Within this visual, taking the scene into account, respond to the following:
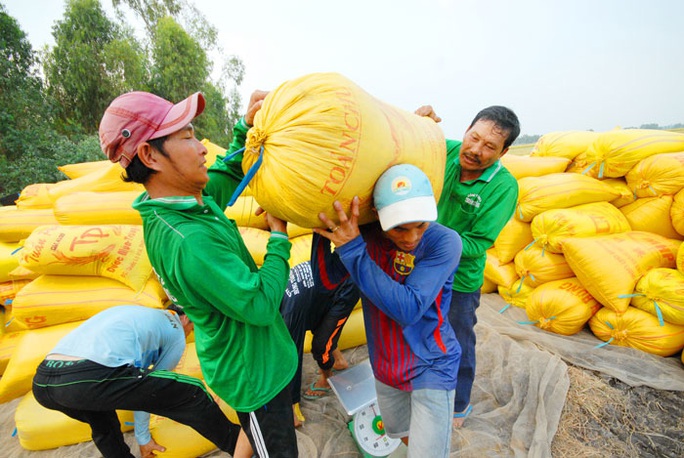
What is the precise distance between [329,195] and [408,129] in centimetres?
42

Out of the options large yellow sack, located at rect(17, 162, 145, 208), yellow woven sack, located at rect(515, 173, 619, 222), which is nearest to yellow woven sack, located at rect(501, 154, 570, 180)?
yellow woven sack, located at rect(515, 173, 619, 222)

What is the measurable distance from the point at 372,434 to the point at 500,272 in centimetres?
225

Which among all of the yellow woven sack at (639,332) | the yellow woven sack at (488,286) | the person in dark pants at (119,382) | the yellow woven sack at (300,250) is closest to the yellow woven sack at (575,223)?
the yellow woven sack at (639,332)

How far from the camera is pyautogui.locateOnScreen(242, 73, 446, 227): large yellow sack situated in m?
0.87

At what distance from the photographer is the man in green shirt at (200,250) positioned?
2.96 ft

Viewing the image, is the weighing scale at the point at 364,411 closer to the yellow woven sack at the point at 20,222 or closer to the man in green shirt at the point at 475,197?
the man in green shirt at the point at 475,197

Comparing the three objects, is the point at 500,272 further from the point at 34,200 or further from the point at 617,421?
the point at 34,200

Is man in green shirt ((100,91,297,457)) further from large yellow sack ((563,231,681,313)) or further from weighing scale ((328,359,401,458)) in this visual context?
large yellow sack ((563,231,681,313))

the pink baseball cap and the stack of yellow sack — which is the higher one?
the pink baseball cap

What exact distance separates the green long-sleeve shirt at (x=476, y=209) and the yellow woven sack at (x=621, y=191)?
6.48 ft

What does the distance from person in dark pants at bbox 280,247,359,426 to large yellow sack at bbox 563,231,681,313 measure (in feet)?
6.27

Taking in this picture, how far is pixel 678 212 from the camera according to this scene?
243cm

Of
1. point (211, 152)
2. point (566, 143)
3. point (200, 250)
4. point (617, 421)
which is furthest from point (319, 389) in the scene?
point (566, 143)

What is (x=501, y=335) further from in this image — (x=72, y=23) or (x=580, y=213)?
(x=72, y=23)
